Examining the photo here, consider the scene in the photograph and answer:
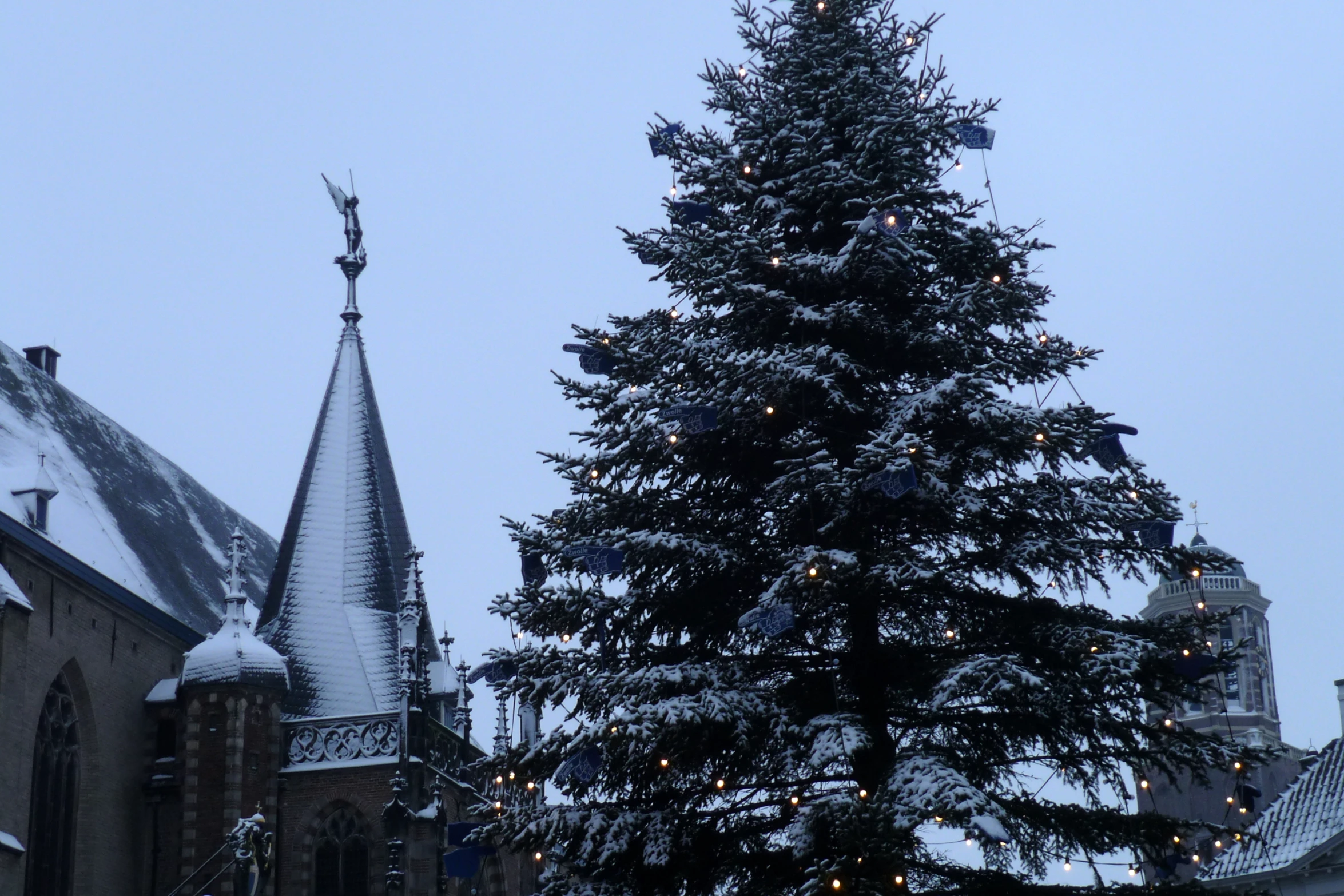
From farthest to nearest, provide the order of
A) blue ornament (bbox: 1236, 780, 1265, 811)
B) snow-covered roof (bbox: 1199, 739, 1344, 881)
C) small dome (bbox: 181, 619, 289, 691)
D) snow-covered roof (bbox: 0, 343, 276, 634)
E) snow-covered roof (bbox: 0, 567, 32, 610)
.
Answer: snow-covered roof (bbox: 0, 343, 276, 634)
snow-covered roof (bbox: 1199, 739, 1344, 881)
small dome (bbox: 181, 619, 289, 691)
snow-covered roof (bbox: 0, 567, 32, 610)
blue ornament (bbox: 1236, 780, 1265, 811)

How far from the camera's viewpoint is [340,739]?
95.5 feet

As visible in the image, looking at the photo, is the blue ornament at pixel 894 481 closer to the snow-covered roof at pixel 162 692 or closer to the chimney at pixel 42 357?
the snow-covered roof at pixel 162 692

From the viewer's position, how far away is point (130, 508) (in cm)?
3459

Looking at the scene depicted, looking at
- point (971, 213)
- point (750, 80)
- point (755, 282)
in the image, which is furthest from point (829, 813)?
point (750, 80)

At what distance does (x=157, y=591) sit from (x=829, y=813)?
23.0 meters

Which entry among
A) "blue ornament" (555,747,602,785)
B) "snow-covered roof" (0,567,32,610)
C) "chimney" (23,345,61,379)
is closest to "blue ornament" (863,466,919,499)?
"blue ornament" (555,747,602,785)

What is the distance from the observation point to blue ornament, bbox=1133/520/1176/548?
43.5ft

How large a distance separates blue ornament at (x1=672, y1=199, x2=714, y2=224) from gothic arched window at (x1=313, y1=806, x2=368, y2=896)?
16890 mm

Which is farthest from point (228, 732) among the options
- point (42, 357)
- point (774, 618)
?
point (774, 618)

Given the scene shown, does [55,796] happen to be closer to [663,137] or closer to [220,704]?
[220,704]

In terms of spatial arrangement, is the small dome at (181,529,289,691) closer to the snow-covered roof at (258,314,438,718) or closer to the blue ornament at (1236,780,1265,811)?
the snow-covered roof at (258,314,438,718)

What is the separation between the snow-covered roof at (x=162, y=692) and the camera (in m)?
30.5

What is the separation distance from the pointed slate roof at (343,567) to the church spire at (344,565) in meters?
0.02

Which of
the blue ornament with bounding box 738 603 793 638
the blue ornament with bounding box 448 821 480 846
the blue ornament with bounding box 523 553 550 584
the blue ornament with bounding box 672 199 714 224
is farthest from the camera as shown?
the blue ornament with bounding box 672 199 714 224
